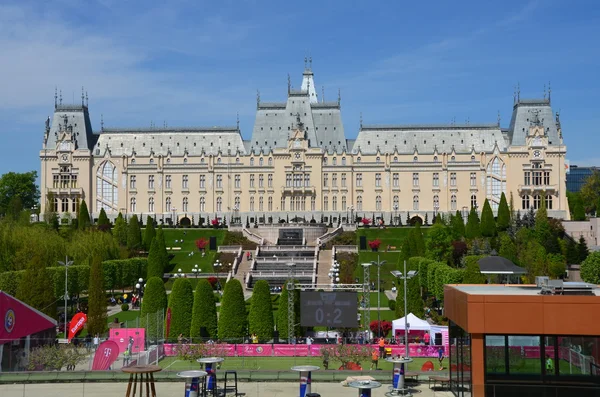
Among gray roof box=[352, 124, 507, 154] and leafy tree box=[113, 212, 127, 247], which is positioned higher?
gray roof box=[352, 124, 507, 154]

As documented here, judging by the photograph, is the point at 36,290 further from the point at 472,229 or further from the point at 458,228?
the point at 458,228

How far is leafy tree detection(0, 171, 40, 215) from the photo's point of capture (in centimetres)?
13500

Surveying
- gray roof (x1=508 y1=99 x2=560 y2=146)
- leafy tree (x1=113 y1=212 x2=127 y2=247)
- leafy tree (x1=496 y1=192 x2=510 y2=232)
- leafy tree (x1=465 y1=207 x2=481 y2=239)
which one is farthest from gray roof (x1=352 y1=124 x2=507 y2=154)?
leafy tree (x1=113 y1=212 x2=127 y2=247)

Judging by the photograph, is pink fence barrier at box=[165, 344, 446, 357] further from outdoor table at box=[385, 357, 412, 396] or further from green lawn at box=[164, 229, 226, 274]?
green lawn at box=[164, 229, 226, 274]

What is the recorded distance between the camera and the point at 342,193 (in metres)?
110

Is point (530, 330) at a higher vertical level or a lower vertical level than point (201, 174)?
lower

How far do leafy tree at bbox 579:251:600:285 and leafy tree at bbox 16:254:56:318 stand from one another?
3902 centimetres

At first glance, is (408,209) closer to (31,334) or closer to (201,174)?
(201,174)

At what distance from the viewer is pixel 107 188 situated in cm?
11300

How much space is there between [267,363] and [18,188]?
109667mm

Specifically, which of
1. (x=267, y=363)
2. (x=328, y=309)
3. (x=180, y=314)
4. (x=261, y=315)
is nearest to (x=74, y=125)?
(x=180, y=314)

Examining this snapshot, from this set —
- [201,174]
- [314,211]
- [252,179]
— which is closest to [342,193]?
[314,211]

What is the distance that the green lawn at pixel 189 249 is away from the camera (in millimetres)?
80081

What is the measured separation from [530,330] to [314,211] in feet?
281
